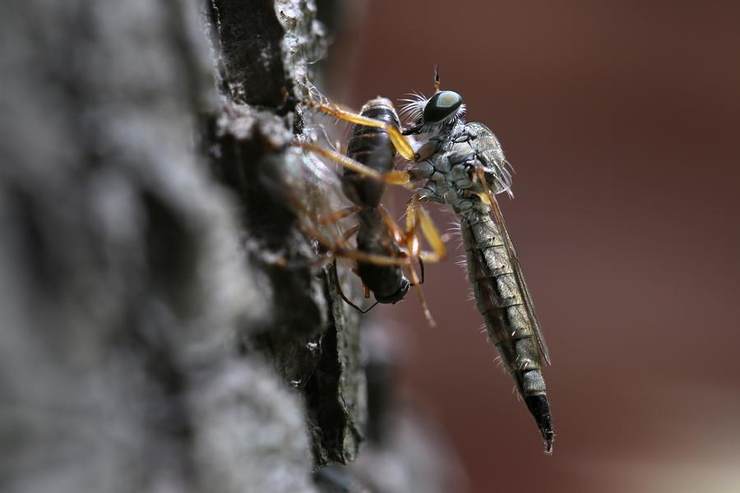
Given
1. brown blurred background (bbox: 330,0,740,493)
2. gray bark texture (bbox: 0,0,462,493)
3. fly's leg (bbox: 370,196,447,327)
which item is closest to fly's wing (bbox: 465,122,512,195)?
fly's leg (bbox: 370,196,447,327)

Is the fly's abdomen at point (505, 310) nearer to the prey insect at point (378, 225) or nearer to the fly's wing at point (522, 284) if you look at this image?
the fly's wing at point (522, 284)

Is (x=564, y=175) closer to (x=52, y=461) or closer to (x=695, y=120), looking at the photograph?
(x=695, y=120)

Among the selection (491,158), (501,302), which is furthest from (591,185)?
(501,302)

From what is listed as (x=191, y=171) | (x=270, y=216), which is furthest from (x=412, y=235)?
(x=191, y=171)

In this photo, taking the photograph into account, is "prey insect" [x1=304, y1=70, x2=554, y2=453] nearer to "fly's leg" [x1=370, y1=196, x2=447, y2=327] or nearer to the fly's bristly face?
the fly's bristly face

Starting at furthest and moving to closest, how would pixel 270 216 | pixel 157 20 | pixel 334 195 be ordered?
pixel 334 195 → pixel 270 216 → pixel 157 20

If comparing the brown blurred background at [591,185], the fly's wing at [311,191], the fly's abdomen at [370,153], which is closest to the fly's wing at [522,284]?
the fly's abdomen at [370,153]
